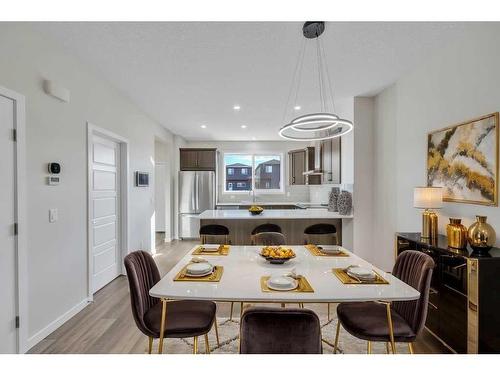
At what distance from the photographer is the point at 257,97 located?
4.00m

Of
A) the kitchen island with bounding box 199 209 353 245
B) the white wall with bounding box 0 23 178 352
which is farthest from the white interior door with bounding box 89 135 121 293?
the kitchen island with bounding box 199 209 353 245

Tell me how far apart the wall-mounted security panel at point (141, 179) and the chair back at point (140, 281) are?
266 cm

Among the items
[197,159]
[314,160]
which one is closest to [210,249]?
[314,160]

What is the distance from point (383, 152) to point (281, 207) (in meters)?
3.39

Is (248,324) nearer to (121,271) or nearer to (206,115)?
(121,271)

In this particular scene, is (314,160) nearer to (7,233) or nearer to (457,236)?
(457,236)

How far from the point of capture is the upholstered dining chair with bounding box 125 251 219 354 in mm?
1639

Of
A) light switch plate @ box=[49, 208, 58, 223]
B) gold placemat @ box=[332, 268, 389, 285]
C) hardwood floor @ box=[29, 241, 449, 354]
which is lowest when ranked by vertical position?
hardwood floor @ box=[29, 241, 449, 354]

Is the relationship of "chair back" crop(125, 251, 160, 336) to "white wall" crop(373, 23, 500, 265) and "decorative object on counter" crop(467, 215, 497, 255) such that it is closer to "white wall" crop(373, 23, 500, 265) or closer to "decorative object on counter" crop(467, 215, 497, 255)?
"decorative object on counter" crop(467, 215, 497, 255)

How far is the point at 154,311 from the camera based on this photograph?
1837 mm

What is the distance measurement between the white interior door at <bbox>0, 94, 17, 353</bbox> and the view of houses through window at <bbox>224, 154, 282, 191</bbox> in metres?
5.74

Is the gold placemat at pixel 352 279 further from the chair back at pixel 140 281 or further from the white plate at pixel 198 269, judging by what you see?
the chair back at pixel 140 281

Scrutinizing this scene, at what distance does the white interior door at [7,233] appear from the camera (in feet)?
6.34

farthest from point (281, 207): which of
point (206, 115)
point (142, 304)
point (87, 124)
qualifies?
point (142, 304)
